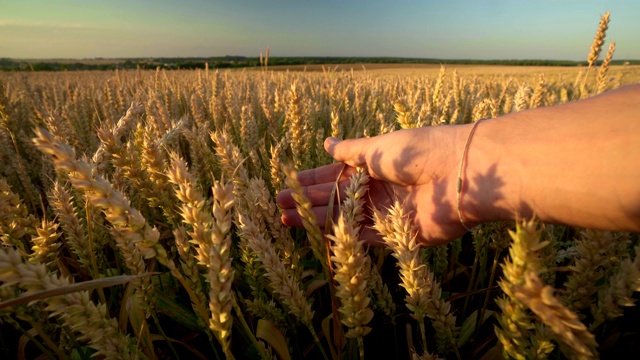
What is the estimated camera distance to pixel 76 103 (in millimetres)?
3920

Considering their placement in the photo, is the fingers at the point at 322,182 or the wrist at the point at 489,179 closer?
the wrist at the point at 489,179

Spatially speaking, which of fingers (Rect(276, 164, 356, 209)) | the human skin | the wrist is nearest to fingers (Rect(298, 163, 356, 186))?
fingers (Rect(276, 164, 356, 209))

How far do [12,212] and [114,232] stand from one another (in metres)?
0.48

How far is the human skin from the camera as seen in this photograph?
88 centimetres

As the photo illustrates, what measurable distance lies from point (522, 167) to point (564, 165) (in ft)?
0.41

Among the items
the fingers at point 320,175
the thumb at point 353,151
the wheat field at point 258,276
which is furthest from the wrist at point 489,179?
the fingers at point 320,175

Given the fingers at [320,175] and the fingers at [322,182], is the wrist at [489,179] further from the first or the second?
the fingers at [320,175]

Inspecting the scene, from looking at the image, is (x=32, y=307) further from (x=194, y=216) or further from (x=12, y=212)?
(x=194, y=216)

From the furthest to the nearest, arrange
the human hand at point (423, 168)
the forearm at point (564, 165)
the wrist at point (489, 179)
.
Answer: the human hand at point (423, 168)
the wrist at point (489, 179)
the forearm at point (564, 165)

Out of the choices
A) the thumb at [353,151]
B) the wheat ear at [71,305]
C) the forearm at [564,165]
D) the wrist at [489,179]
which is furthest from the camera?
the thumb at [353,151]

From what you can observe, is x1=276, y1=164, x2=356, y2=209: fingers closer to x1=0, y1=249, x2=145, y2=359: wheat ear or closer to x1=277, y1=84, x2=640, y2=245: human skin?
x1=277, y1=84, x2=640, y2=245: human skin

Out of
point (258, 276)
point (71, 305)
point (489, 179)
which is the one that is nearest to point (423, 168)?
point (489, 179)

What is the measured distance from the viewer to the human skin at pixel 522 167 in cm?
88

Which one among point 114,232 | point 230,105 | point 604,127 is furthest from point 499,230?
point 230,105
